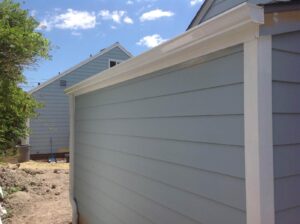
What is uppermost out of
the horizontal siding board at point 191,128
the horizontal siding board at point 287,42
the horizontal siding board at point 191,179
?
the horizontal siding board at point 287,42

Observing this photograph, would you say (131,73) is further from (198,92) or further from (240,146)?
(240,146)

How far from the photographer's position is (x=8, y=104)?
26.1ft

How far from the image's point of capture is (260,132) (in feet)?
7.28

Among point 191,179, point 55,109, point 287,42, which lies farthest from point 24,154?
point 287,42

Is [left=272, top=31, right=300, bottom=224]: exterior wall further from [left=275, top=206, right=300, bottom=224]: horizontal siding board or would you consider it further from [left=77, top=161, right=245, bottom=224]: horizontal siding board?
[left=77, top=161, right=245, bottom=224]: horizontal siding board

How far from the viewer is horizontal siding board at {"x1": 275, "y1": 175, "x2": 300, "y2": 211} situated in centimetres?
229

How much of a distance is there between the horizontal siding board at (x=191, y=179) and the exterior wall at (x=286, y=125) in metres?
0.26

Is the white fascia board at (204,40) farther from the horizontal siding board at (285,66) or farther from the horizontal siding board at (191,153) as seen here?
the horizontal siding board at (191,153)

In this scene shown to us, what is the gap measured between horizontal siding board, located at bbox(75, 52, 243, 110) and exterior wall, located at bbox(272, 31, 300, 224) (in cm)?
26

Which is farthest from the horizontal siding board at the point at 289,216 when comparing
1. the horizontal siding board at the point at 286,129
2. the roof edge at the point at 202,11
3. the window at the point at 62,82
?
the window at the point at 62,82

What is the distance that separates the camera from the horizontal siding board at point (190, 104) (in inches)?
97.0

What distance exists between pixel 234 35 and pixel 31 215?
6675mm

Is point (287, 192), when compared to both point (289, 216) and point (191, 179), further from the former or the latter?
point (191, 179)

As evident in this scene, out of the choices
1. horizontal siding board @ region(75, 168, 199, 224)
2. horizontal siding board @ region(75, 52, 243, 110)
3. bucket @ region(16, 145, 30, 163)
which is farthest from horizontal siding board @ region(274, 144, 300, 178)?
bucket @ region(16, 145, 30, 163)
